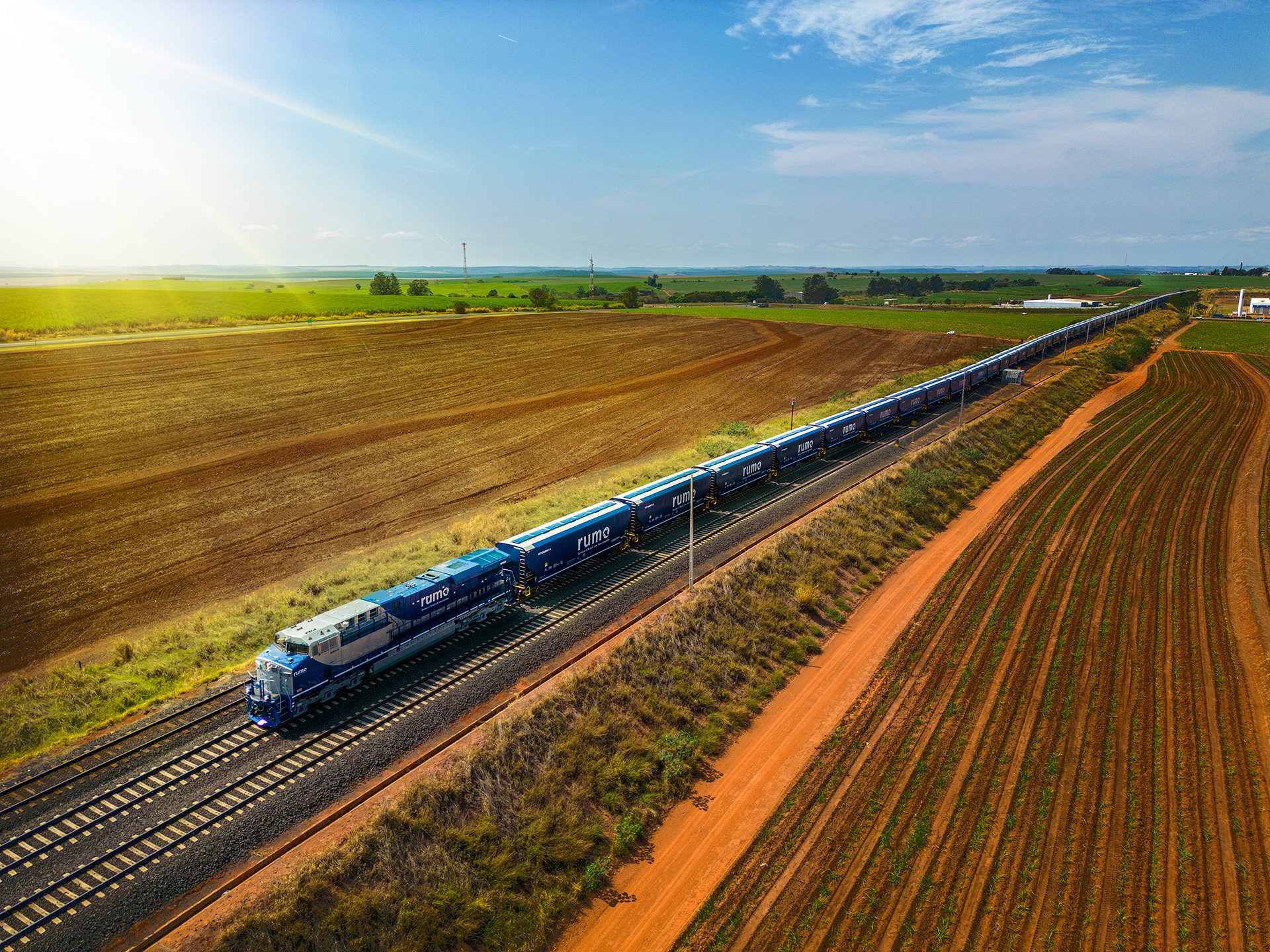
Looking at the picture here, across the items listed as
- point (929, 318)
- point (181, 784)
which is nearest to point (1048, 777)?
point (181, 784)

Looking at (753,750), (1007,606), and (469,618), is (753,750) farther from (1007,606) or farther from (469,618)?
(1007,606)

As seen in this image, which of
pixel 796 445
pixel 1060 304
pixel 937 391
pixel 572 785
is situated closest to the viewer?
pixel 572 785

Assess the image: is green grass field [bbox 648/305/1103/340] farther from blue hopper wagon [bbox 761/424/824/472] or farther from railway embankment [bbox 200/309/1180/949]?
railway embankment [bbox 200/309/1180/949]

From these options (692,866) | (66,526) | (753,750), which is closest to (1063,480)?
(753,750)

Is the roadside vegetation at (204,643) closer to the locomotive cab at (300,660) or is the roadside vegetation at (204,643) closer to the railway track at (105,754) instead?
the railway track at (105,754)

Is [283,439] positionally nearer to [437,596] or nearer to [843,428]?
[437,596]

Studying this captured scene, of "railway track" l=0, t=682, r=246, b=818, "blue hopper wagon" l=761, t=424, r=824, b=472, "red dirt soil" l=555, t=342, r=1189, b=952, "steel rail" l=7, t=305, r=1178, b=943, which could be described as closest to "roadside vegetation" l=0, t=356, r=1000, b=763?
"railway track" l=0, t=682, r=246, b=818

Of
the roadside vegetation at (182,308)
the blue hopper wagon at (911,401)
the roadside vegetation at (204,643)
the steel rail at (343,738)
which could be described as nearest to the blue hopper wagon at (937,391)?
the blue hopper wagon at (911,401)
